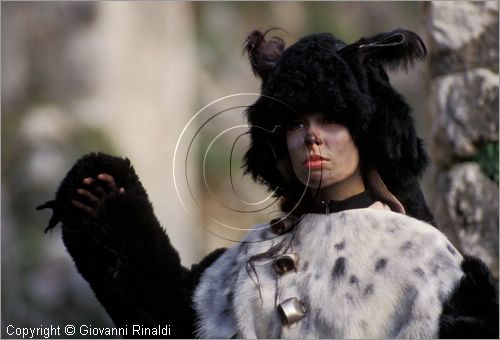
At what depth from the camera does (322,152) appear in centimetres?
224

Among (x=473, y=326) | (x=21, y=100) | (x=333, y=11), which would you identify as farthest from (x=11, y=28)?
(x=473, y=326)

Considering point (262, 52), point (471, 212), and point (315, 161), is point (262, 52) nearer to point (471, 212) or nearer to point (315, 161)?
point (315, 161)

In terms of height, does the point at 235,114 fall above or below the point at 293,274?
below

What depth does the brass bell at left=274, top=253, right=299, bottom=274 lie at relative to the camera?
→ 7.43 feet

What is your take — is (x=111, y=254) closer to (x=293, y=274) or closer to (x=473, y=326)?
(x=293, y=274)

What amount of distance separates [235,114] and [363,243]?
4.48 metres

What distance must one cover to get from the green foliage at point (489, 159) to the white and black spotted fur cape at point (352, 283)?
0.89 metres

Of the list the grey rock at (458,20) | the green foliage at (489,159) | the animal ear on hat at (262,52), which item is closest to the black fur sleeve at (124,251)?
the animal ear on hat at (262,52)

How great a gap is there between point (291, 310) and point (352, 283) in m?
0.16

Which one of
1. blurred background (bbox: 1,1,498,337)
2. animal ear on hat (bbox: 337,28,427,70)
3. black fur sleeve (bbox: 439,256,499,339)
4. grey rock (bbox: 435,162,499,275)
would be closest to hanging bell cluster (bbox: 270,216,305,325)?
black fur sleeve (bbox: 439,256,499,339)

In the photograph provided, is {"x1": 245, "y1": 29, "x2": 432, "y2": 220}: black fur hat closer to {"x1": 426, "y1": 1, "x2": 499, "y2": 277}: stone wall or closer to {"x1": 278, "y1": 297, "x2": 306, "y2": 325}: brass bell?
{"x1": 278, "y1": 297, "x2": 306, "y2": 325}: brass bell

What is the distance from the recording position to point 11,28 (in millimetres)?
6160

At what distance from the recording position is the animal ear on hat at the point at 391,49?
2.27 meters

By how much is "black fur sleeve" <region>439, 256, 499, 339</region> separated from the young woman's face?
404mm
